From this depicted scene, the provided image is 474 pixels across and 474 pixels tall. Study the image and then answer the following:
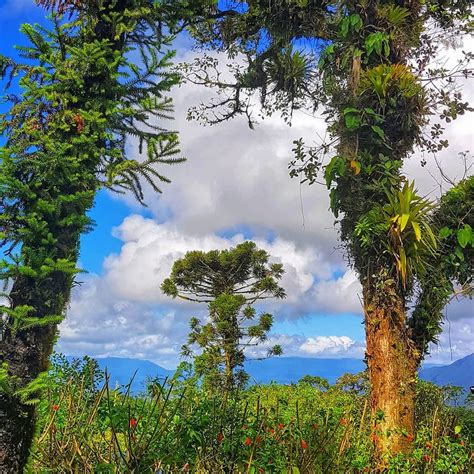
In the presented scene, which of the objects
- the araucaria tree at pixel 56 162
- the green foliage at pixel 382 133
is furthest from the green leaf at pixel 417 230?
the araucaria tree at pixel 56 162

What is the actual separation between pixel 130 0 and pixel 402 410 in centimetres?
683

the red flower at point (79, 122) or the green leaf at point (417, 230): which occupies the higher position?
the green leaf at point (417, 230)

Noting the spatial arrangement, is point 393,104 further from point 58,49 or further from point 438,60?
point 58,49

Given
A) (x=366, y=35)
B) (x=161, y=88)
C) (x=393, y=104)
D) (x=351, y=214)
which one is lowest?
(x=161, y=88)

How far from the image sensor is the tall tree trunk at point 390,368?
808 cm

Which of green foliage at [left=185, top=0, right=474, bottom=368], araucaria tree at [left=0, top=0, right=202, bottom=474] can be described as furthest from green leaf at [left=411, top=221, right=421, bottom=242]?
araucaria tree at [left=0, top=0, right=202, bottom=474]

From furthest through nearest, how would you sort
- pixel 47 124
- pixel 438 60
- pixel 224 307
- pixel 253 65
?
pixel 224 307
pixel 253 65
pixel 438 60
pixel 47 124

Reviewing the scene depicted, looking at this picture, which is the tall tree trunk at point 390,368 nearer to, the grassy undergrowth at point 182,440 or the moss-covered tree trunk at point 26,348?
the grassy undergrowth at point 182,440

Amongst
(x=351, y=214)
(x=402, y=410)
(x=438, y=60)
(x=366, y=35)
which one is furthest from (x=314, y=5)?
(x=402, y=410)

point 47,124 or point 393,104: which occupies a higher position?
point 393,104

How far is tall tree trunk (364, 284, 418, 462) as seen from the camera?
8.08 metres

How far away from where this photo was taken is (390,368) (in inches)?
331

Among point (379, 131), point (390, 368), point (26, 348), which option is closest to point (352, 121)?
point (379, 131)

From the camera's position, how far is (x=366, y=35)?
9.59 m
